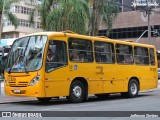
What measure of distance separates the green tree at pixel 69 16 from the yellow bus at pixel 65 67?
15.8m

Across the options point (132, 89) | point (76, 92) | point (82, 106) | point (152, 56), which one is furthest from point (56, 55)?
point (152, 56)

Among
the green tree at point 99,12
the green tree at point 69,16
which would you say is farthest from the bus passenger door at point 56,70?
the green tree at point 99,12

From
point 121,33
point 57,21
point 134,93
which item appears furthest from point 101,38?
point 121,33

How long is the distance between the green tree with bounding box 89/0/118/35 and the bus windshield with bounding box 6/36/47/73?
2247 centimetres

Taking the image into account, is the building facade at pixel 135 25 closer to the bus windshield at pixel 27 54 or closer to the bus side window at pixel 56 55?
the bus windshield at pixel 27 54

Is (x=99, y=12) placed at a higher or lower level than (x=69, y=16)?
higher

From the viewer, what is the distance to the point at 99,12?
4006 cm

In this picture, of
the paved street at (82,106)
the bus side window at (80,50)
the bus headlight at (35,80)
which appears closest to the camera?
the paved street at (82,106)

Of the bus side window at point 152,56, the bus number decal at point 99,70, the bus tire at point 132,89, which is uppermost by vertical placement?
the bus side window at point 152,56

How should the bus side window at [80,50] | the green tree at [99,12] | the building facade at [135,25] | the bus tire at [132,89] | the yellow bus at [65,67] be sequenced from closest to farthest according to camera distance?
the yellow bus at [65,67] < the bus side window at [80,50] < the bus tire at [132,89] < the green tree at [99,12] < the building facade at [135,25]

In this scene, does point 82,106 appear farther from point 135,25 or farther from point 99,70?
point 135,25

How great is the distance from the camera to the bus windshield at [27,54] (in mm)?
16516

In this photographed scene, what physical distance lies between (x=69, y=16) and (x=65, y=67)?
64.6 ft

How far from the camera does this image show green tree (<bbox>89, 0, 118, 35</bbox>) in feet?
130
